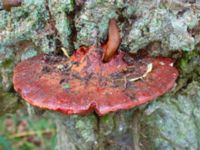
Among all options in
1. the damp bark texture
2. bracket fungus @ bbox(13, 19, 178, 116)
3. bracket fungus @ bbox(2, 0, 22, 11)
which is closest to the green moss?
the damp bark texture

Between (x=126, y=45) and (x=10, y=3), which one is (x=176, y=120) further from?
(x=10, y=3)

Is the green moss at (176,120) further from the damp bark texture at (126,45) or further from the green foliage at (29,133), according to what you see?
the green foliage at (29,133)

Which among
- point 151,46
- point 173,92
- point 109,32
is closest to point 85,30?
point 109,32

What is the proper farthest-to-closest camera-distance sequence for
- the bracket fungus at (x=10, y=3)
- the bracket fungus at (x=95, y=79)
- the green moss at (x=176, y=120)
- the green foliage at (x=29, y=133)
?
the green foliage at (x=29, y=133), the green moss at (x=176, y=120), the bracket fungus at (x=10, y=3), the bracket fungus at (x=95, y=79)

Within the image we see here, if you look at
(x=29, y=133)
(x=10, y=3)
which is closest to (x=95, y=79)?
(x=10, y=3)

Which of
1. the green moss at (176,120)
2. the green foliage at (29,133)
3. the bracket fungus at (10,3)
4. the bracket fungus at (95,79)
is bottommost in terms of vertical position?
the green foliage at (29,133)

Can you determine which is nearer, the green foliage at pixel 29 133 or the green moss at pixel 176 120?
the green moss at pixel 176 120

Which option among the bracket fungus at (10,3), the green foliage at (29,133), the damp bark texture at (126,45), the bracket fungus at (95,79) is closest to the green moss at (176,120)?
the damp bark texture at (126,45)
